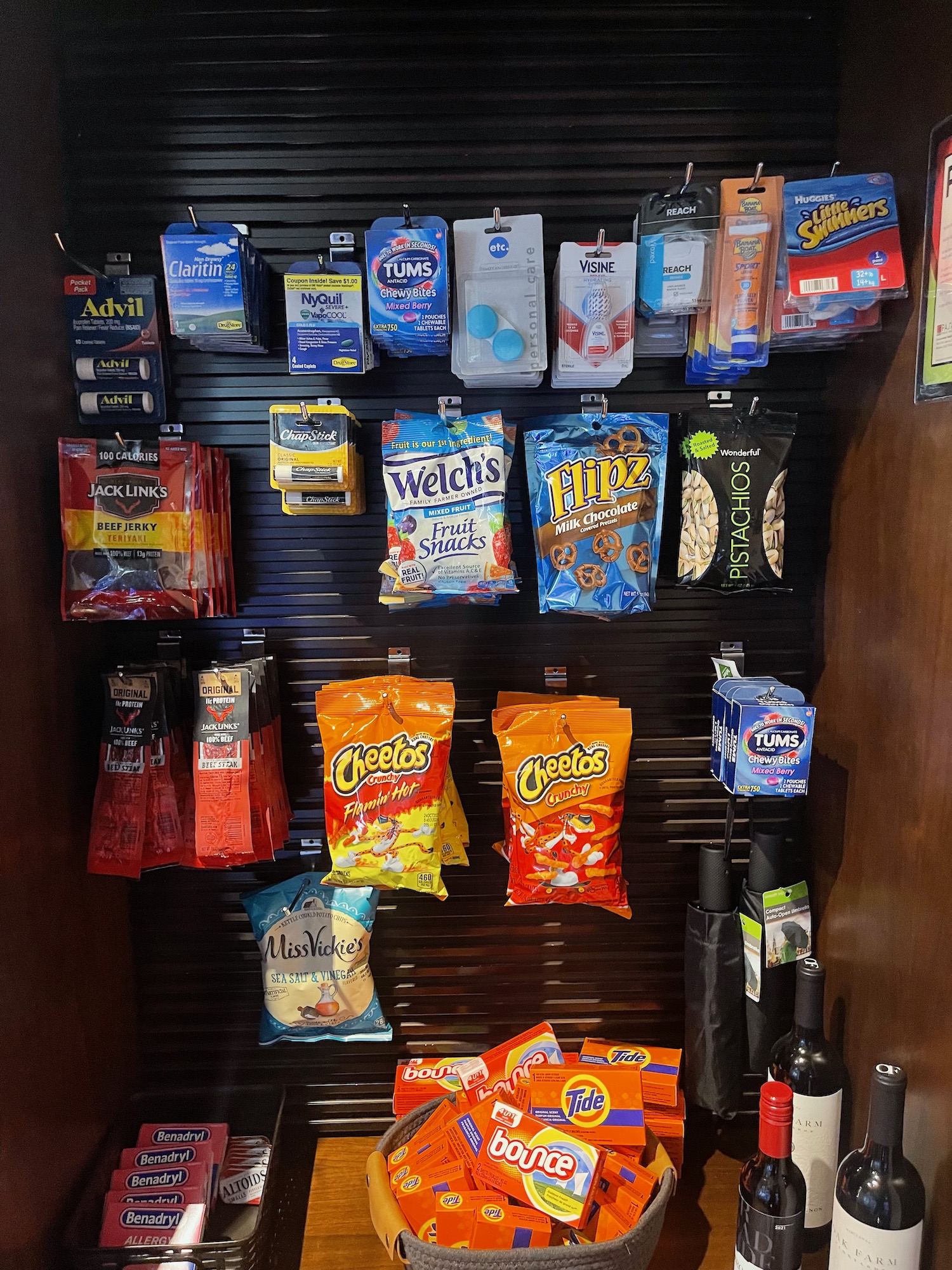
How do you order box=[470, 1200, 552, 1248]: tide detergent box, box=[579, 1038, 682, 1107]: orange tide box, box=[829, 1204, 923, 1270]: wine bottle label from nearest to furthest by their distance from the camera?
box=[829, 1204, 923, 1270]: wine bottle label
box=[470, 1200, 552, 1248]: tide detergent box
box=[579, 1038, 682, 1107]: orange tide box

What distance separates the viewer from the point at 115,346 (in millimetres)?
1680

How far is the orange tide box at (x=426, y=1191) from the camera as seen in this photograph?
1.49 metres

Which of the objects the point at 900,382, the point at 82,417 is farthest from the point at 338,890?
the point at 900,382

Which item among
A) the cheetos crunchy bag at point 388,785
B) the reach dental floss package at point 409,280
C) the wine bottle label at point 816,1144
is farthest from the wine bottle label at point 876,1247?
the reach dental floss package at point 409,280

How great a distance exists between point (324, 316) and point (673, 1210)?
214 cm

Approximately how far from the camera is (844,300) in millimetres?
1478

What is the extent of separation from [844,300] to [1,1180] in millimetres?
2272

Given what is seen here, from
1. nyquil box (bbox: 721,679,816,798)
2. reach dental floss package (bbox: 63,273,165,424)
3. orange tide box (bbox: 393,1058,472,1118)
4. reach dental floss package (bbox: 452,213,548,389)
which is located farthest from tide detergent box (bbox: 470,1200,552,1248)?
reach dental floss package (bbox: 63,273,165,424)

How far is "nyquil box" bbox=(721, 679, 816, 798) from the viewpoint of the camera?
5.09ft

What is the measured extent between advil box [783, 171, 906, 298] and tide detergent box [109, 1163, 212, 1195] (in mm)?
2244

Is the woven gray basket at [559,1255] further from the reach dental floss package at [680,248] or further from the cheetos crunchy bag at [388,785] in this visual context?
the reach dental floss package at [680,248]

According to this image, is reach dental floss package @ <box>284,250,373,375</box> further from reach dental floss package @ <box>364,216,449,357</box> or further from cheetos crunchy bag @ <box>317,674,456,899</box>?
cheetos crunchy bag @ <box>317,674,456,899</box>

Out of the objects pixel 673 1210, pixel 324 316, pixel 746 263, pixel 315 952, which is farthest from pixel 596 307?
pixel 673 1210

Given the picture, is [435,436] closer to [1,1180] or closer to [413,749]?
[413,749]
